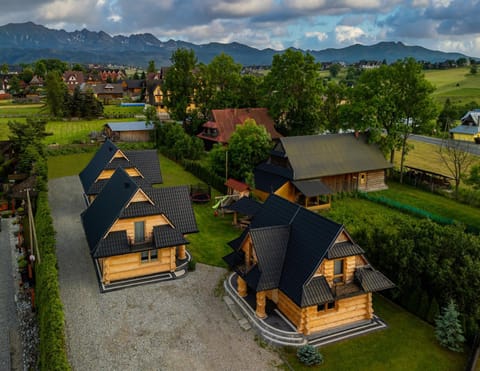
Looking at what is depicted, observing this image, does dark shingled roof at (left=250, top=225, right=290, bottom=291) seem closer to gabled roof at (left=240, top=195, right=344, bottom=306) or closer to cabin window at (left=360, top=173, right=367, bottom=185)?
gabled roof at (left=240, top=195, right=344, bottom=306)

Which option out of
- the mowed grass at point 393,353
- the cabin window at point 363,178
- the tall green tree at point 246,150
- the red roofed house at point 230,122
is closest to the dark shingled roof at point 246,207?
the tall green tree at point 246,150

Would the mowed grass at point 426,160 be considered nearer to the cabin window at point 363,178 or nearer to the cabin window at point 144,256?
the cabin window at point 363,178

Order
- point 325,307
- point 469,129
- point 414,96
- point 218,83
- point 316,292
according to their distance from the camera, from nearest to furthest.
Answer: point 316,292, point 325,307, point 414,96, point 218,83, point 469,129

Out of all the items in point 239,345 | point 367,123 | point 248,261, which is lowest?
point 239,345

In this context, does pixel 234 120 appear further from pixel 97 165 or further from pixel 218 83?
pixel 97 165

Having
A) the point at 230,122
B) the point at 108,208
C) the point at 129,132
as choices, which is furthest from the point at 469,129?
the point at 108,208

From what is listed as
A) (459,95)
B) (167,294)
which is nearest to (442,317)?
(167,294)

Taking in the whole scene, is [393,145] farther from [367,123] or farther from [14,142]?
[14,142]
